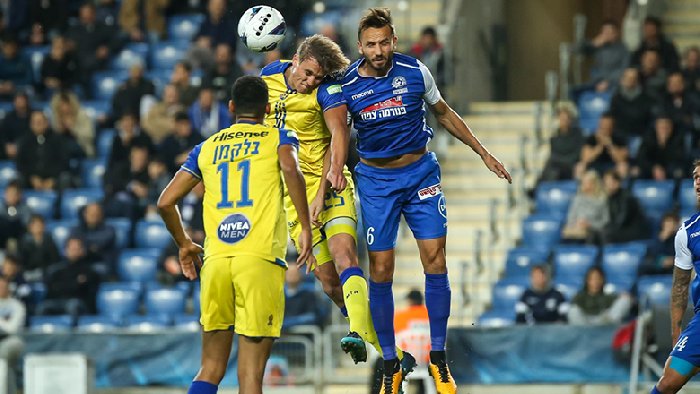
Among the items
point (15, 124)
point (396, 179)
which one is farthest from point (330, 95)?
point (15, 124)

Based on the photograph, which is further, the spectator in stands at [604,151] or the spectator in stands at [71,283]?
the spectator in stands at [71,283]

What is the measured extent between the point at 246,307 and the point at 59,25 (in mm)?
14234

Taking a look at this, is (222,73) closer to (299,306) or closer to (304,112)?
(299,306)

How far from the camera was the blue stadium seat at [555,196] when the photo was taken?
17969mm

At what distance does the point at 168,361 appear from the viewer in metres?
15.9

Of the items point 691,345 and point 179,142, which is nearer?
point 691,345

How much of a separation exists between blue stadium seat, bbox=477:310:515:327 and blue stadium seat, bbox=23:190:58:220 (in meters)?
6.18

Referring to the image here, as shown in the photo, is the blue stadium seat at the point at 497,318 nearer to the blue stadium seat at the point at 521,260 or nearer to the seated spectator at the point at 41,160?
the blue stadium seat at the point at 521,260

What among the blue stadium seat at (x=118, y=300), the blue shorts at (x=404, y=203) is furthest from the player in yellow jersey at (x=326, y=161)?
the blue stadium seat at (x=118, y=300)

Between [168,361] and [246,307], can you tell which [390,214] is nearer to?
[246,307]

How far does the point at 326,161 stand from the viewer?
10469 millimetres

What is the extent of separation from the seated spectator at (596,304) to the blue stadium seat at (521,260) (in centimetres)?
134

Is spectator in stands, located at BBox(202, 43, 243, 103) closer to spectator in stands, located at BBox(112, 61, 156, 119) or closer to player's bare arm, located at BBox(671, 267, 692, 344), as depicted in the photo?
spectator in stands, located at BBox(112, 61, 156, 119)

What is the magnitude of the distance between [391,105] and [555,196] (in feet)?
27.0
